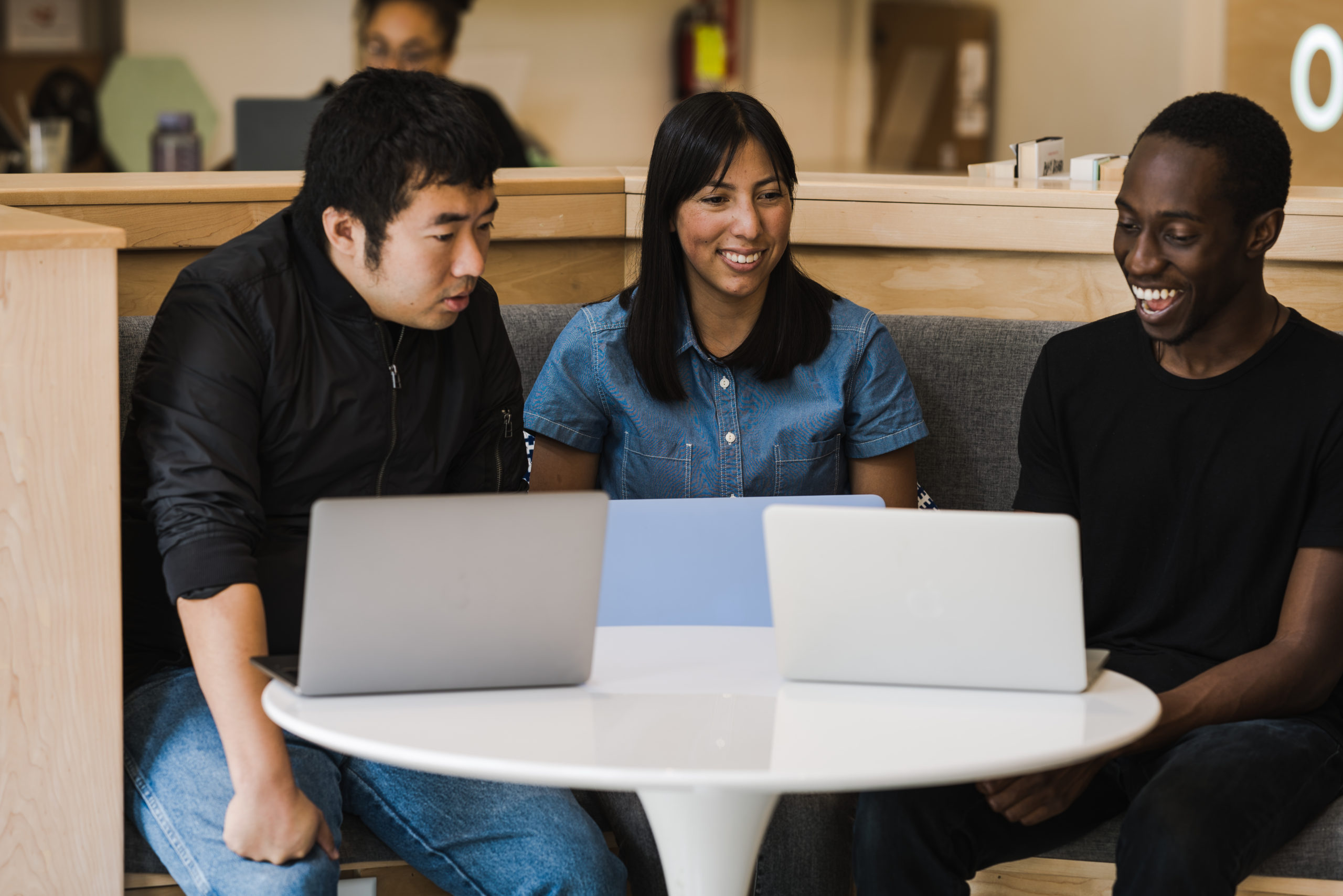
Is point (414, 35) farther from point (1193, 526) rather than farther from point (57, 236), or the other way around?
point (1193, 526)

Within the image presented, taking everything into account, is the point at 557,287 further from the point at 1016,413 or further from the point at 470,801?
the point at 470,801

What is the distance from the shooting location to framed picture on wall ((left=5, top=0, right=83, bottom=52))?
4.50 metres

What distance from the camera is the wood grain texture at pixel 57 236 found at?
1426 mm

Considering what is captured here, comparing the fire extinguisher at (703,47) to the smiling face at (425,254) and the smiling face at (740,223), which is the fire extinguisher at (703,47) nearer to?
the smiling face at (740,223)

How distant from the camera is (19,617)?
1472 mm

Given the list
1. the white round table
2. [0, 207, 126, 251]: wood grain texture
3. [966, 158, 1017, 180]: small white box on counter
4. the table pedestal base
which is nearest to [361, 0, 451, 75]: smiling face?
[966, 158, 1017, 180]: small white box on counter

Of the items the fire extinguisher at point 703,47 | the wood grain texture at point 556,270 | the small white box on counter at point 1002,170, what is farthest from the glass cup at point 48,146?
the small white box on counter at point 1002,170

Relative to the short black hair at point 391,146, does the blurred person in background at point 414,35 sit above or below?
above

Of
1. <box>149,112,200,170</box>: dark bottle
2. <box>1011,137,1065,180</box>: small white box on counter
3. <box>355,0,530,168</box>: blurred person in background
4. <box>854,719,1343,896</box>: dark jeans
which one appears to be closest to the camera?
<box>854,719,1343,896</box>: dark jeans

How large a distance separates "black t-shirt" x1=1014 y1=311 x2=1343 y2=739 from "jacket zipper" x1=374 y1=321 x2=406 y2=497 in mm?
789

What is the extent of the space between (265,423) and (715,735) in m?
0.71

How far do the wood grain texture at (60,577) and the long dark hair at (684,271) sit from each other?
77 cm

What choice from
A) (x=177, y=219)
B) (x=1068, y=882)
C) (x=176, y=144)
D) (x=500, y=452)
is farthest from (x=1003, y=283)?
(x=176, y=144)

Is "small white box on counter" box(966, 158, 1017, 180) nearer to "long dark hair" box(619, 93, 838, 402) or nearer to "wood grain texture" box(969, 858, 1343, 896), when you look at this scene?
"long dark hair" box(619, 93, 838, 402)
